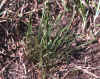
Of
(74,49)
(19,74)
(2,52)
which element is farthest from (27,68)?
(74,49)

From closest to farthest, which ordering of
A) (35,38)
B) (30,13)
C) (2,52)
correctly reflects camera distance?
(35,38) → (2,52) → (30,13)

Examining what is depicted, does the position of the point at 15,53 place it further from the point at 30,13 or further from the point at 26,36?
the point at 30,13

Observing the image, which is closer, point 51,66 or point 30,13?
point 51,66

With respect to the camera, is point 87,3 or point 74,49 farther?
point 87,3

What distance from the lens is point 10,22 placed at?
74.2 inches

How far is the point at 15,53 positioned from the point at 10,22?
209mm

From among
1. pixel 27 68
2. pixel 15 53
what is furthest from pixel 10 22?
pixel 27 68

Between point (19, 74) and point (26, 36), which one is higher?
point (26, 36)

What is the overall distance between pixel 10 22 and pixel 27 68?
332 mm

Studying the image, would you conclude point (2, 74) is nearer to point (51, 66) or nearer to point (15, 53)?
point (15, 53)

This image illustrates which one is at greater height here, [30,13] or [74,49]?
[30,13]

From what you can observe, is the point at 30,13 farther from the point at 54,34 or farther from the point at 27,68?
the point at 27,68

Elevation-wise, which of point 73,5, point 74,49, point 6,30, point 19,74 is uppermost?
point 73,5

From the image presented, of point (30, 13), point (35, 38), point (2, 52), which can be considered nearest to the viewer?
point (35, 38)
